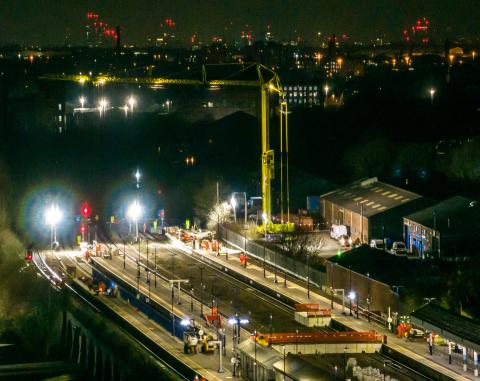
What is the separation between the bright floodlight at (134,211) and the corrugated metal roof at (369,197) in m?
2.52

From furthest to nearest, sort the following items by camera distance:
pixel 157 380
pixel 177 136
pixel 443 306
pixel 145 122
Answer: pixel 145 122
pixel 177 136
pixel 443 306
pixel 157 380

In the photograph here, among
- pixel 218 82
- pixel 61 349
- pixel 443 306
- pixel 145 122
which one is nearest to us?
pixel 443 306

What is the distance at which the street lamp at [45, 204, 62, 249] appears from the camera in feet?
52.4

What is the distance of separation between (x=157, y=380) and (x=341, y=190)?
289 inches

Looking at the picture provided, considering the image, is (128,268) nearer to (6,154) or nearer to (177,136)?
(6,154)

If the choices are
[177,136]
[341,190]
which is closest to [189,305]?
[341,190]

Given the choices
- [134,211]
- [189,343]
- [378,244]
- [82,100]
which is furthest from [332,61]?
[189,343]

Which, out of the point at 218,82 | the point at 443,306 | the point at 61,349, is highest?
the point at 218,82

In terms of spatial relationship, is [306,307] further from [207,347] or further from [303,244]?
[303,244]

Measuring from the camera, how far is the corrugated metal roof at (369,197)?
1469 cm

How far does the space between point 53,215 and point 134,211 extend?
1.20m

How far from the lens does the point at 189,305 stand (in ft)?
37.5

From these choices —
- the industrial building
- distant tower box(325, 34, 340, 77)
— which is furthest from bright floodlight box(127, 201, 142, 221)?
distant tower box(325, 34, 340, 77)

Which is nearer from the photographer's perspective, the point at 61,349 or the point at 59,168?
the point at 61,349
